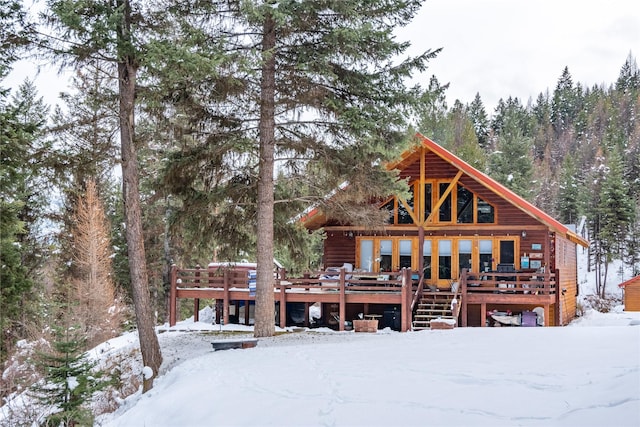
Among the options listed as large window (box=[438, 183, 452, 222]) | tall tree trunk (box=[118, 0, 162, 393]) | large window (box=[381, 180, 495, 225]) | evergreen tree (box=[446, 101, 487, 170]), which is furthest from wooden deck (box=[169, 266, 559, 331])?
evergreen tree (box=[446, 101, 487, 170])

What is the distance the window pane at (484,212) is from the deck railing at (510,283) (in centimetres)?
176

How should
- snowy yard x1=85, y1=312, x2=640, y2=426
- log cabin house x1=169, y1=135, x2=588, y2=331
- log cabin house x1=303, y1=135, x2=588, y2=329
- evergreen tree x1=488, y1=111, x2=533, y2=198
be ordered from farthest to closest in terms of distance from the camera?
1. evergreen tree x1=488, y1=111, x2=533, y2=198
2. log cabin house x1=303, y1=135, x2=588, y2=329
3. log cabin house x1=169, y1=135, x2=588, y2=331
4. snowy yard x1=85, y1=312, x2=640, y2=426

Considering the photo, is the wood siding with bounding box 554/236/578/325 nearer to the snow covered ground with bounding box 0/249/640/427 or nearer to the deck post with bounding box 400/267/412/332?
the deck post with bounding box 400/267/412/332

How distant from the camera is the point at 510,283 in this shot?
13.9 metres

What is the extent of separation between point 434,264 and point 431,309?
207 centimetres

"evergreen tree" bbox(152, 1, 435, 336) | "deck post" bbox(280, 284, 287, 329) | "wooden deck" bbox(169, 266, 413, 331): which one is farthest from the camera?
"deck post" bbox(280, 284, 287, 329)

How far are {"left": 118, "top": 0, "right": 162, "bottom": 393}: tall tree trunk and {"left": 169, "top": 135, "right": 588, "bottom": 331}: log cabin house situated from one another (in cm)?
440

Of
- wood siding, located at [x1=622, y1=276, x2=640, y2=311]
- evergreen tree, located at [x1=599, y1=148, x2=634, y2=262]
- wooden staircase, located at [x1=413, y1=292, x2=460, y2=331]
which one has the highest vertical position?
evergreen tree, located at [x1=599, y1=148, x2=634, y2=262]

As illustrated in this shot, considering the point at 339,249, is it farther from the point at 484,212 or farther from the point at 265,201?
the point at 265,201

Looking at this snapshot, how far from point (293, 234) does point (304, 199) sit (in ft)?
3.26

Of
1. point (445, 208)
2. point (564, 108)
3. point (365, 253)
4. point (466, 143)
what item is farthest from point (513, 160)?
point (564, 108)

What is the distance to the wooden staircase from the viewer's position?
13.9 m

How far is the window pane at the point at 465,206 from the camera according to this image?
1616 centimetres

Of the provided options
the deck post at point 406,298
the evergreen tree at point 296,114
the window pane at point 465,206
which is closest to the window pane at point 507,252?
the window pane at point 465,206
